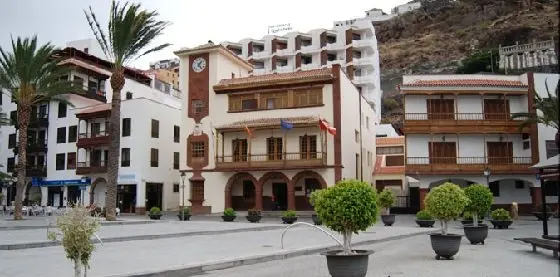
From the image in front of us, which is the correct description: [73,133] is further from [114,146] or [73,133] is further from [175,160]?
[114,146]

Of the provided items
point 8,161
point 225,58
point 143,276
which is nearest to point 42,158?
point 8,161

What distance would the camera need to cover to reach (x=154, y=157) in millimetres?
48281

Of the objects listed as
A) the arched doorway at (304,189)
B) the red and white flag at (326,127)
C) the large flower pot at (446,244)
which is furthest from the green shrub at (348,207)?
the arched doorway at (304,189)

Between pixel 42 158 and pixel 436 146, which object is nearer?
pixel 436 146

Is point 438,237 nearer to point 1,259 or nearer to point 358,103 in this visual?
point 1,259

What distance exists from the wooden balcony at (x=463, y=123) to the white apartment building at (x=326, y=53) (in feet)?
125

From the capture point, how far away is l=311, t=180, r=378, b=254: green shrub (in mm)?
9102

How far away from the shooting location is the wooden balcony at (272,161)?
131 ft

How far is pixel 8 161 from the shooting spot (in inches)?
2227

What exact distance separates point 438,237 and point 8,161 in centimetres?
5559

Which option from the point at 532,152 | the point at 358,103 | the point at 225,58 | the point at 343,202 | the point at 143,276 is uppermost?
the point at 225,58

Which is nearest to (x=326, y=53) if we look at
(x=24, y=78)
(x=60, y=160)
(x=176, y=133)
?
(x=176, y=133)

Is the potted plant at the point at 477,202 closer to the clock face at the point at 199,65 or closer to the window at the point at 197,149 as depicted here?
the window at the point at 197,149

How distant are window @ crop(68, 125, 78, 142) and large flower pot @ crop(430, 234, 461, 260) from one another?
46.0 m
